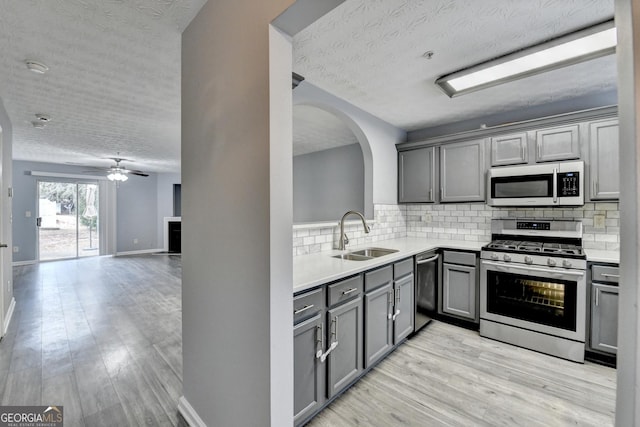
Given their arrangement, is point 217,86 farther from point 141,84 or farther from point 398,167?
point 398,167

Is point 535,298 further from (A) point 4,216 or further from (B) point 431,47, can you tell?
(A) point 4,216

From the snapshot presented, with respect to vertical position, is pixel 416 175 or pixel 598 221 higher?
pixel 416 175

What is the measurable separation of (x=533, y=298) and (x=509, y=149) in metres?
1.56

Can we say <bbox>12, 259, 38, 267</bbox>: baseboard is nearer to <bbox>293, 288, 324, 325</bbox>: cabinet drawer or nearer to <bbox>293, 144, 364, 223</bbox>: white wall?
<bbox>293, 144, 364, 223</bbox>: white wall

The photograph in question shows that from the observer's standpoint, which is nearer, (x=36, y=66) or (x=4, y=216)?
(x=36, y=66)

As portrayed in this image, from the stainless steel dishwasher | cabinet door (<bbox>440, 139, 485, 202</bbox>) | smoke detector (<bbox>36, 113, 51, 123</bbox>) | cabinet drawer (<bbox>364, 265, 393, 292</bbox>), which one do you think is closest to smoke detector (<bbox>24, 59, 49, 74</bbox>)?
smoke detector (<bbox>36, 113, 51, 123</bbox>)

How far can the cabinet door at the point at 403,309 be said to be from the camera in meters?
2.40

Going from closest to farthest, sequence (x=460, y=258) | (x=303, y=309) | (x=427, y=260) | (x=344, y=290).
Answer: (x=303, y=309), (x=344, y=290), (x=427, y=260), (x=460, y=258)

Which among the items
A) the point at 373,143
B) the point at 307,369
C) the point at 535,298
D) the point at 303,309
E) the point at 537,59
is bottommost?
the point at 307,369

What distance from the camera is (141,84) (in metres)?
2.53

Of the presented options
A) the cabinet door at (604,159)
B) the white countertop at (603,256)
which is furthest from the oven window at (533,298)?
the cabinet door at (604,159)

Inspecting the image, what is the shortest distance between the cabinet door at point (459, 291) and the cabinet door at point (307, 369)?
1938 millimetres

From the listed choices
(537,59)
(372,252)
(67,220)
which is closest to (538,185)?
(537,59)

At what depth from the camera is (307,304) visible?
5.11 feet
